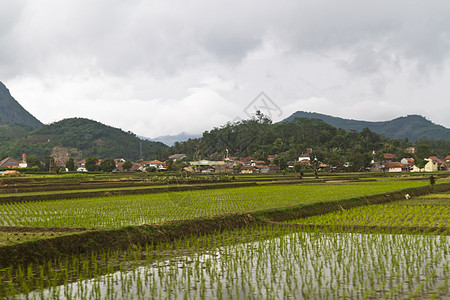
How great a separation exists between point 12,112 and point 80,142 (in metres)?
90.8

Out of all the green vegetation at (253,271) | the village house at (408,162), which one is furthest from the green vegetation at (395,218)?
the village house at (408,162)

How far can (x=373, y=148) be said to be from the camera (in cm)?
8450

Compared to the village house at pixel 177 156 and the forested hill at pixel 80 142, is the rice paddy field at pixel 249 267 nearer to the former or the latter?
the village house at pixel 177 156

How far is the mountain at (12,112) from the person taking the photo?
566ft

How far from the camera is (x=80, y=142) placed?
104 metres

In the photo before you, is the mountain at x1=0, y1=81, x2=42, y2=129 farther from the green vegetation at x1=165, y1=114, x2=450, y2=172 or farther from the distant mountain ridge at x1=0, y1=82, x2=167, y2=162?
the green vegetation at x1=165, y1=114, x2=450, y2=172

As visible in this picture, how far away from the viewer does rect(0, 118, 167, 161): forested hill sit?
96.6m

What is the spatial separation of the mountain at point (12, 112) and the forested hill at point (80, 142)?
242 feet

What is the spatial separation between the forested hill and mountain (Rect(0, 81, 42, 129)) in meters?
73.6

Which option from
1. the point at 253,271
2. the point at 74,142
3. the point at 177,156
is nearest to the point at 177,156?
the point at 177,156

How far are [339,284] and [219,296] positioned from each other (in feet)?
5.27

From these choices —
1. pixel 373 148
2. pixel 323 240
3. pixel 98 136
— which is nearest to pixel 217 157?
pixel 373 148

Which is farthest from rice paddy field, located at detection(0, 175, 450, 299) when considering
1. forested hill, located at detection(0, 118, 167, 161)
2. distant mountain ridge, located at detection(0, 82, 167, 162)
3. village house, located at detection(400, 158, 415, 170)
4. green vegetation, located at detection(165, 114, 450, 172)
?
forested hill, located at detection(0, 118, 167, 161)

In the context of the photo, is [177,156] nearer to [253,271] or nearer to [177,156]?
[177,156]
